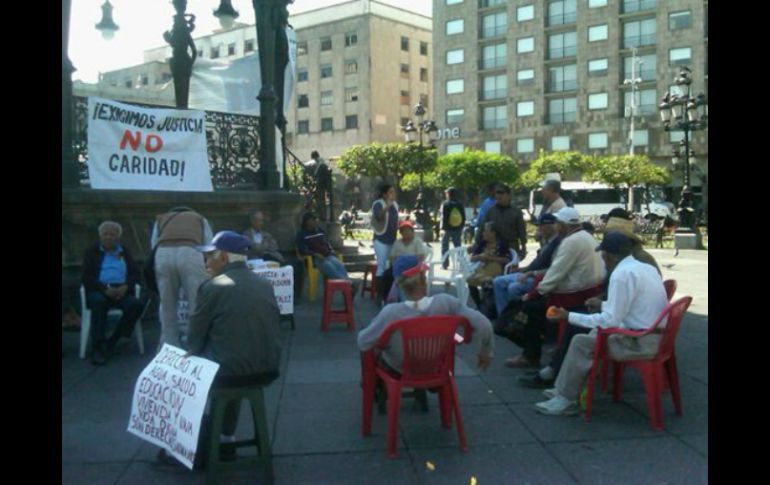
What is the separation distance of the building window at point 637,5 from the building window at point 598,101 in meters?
7.11

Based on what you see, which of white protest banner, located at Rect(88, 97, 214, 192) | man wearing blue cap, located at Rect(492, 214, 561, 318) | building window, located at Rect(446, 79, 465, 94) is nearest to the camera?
man wearing blue cap, located at Rect(492, 214, 561, 318)

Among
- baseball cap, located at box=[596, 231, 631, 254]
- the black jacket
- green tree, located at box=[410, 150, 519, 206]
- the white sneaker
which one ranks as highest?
green tree, located at box=[410, 150, 519, 206]

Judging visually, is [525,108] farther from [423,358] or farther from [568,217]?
[423,358]

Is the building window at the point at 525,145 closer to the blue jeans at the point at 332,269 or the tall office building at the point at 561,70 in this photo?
the tall office building at the point at 561,70

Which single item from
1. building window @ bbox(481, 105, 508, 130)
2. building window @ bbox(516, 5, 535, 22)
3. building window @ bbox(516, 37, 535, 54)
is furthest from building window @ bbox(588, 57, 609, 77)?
building window @ bbox(481, 105, 508, 130)

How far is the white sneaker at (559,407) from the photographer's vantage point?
558 cm

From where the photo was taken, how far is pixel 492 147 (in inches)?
2625

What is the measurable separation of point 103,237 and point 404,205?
198 ft

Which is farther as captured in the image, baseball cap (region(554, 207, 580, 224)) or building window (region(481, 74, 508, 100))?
building window (region(481, 74, 508, 100))

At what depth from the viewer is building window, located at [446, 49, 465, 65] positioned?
68812 mm

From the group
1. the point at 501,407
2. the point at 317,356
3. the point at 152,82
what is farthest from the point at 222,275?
the point at 152,82

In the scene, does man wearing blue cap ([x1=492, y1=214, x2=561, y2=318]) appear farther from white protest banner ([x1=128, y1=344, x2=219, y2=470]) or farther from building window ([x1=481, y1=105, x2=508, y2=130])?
building window ([x1=481, y1=105, x2=508, y2=130])

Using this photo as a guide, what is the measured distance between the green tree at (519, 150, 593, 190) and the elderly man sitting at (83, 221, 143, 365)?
161 ft

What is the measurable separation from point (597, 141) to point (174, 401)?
200ft
